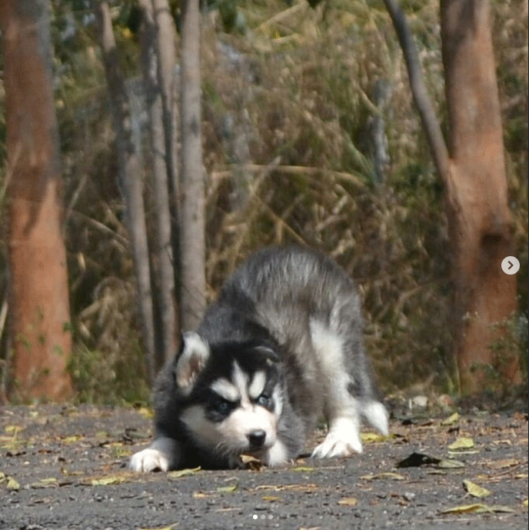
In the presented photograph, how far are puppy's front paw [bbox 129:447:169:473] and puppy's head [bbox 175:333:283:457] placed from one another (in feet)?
0.59

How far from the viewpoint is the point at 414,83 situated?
10.8 m

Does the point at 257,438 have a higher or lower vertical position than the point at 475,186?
lower

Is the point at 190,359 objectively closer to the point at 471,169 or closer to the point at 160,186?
the point at 471,169

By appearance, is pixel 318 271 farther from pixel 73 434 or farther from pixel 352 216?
pixel 352 216

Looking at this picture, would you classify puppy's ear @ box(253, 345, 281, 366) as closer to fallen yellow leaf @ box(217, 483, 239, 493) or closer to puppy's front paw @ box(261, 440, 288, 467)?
puppy's front paw @ box(261, 440, 288, 467)

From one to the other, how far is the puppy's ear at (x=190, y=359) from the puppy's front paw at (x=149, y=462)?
0.98 feet

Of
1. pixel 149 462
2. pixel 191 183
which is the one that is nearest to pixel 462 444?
pixel 149 462

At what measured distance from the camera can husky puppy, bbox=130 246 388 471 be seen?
6.41 metres

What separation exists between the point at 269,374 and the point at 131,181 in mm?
5727

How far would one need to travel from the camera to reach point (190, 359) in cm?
651

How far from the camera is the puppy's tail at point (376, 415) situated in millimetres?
7312

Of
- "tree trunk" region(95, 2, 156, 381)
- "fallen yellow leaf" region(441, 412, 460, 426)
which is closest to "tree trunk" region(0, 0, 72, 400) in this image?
"tree trunk" region(95, 2, 156, 381)

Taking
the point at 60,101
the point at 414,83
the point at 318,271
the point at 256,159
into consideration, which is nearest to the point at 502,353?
the point at 414,83

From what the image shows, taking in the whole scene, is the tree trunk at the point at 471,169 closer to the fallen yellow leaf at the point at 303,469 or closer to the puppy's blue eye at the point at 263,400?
the puppy's blue eye at the point at 263,400
